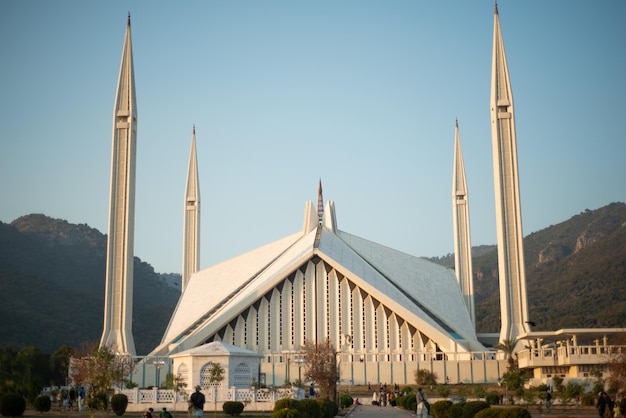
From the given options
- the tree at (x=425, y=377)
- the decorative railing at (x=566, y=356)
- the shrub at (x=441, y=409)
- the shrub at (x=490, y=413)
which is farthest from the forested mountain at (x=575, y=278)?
the shrub at (x=490, y=413)

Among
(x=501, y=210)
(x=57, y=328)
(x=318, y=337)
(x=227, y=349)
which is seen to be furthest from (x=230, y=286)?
(x=57, y=328)

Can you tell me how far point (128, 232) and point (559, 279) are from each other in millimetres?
39933

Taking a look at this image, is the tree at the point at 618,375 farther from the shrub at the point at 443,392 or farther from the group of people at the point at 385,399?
the group of people at the point at 385,399

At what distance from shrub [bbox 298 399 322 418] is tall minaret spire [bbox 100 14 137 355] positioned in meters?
17.0

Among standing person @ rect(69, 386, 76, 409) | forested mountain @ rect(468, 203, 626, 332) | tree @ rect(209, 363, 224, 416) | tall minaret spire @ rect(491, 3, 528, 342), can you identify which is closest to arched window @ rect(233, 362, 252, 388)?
tree @ rect(209, 363, 224, 416)

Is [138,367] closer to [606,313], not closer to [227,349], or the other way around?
[227,349]

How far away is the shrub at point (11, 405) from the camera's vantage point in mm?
16641

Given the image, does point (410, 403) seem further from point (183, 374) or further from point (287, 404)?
point (287, 404)

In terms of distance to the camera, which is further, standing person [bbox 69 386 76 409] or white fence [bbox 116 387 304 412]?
standing person [bbox 69 386 76 409]

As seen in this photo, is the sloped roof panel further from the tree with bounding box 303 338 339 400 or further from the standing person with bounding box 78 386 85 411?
the standing person with bounding box 78 386 85 411

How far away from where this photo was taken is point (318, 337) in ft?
112

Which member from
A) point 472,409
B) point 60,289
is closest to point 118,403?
point 472,409

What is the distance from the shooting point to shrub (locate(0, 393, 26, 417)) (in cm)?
1664

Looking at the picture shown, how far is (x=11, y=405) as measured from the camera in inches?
658
